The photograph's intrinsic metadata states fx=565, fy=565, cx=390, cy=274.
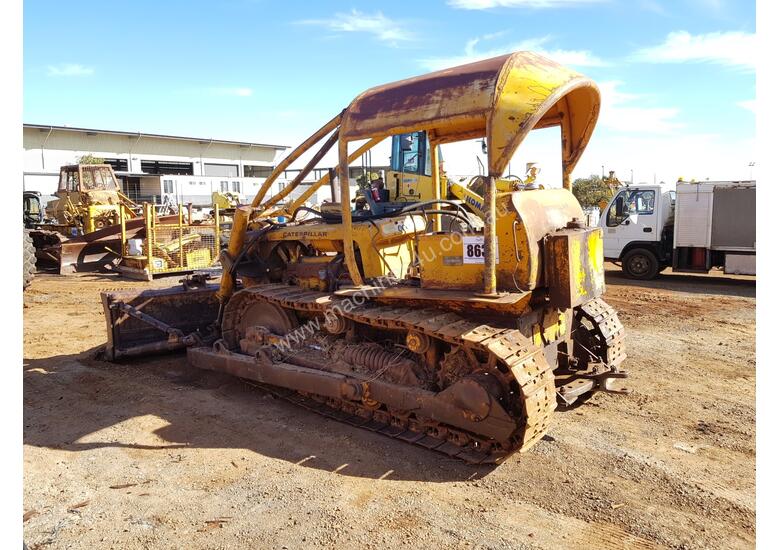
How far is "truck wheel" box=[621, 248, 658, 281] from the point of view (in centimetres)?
1452

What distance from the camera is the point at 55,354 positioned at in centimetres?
769

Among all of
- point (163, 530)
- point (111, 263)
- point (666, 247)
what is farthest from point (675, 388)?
point (111, 263)


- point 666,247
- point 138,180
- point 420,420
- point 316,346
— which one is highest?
point 138,180

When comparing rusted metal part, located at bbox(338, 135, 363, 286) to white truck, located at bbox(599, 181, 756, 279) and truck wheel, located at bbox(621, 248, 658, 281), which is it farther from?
truck wheel, located at bbox(621, 248, 658, 281)

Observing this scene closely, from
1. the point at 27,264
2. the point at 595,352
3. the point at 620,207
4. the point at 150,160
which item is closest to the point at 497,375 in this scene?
the point at 595,352

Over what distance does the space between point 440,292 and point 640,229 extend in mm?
11834

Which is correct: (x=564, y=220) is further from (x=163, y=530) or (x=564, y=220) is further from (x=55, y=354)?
(x=55, y=354)

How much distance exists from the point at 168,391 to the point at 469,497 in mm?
3731

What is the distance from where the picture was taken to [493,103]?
3869 millimetres

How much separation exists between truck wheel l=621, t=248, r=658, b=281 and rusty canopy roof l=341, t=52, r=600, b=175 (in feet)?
34.9

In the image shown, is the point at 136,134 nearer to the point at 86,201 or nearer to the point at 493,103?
the point at 86,201

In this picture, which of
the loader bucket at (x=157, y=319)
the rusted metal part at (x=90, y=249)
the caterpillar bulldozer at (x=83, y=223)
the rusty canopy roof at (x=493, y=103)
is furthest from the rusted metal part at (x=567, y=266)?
the rusted metal part at (x=90, y=249)

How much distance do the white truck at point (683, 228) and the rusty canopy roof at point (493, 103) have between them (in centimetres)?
1023

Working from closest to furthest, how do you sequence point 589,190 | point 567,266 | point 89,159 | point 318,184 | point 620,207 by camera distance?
1. point 567,266
2. point 318,184
3. point 620,207
4. point 589,190
5. point 89,159
